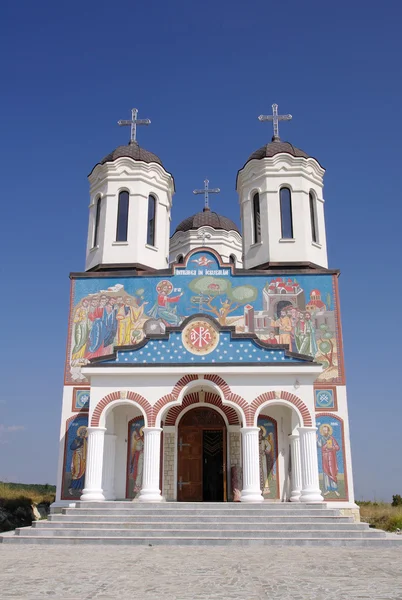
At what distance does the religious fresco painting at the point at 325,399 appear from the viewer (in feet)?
53.8

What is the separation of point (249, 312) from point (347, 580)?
10.9 metres

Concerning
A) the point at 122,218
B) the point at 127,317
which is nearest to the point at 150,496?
the point at 127,317

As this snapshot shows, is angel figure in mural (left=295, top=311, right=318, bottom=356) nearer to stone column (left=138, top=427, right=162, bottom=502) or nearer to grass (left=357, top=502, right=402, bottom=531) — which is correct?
grass (left=357, top=502, right=402, bottom=531)

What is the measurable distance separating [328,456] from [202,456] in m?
3.64

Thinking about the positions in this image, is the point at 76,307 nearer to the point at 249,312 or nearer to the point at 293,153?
the point at 249,312

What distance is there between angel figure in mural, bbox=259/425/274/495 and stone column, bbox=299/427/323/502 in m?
2.08

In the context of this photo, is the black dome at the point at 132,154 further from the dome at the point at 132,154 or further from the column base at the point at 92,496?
the column base at the point at 92,496

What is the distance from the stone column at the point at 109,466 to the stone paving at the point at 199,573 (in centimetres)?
482

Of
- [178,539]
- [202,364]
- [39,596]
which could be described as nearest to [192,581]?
[39,596]

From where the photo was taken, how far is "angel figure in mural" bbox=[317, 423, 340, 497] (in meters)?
15.7

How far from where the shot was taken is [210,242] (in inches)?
1095

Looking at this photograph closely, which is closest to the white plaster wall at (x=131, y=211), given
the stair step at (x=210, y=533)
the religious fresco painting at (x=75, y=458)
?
the religious fresco painting at (x=75, y=458)

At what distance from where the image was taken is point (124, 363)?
571 inches

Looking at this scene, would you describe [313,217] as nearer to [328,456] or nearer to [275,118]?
[275,118]
